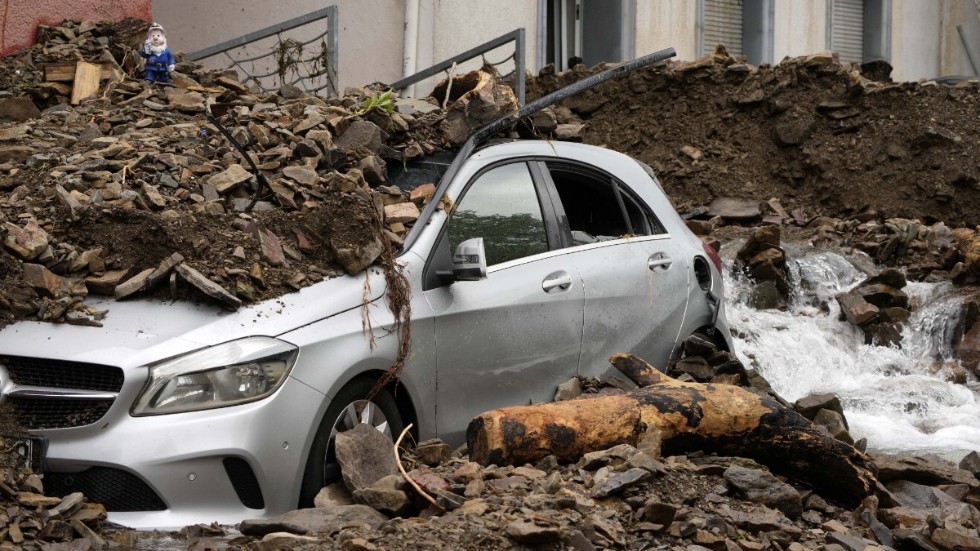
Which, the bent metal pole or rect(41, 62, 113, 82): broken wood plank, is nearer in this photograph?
the bent metal pole

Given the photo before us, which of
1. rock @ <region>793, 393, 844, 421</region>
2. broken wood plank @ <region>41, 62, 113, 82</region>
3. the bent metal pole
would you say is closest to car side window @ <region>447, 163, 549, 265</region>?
the bent metal pole

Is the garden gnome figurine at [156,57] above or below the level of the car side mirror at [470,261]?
above

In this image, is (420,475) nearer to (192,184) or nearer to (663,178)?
(192,184)

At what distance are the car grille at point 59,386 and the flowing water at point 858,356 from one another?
6.50 m

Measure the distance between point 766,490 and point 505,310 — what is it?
147cm

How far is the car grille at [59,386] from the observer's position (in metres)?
4.72

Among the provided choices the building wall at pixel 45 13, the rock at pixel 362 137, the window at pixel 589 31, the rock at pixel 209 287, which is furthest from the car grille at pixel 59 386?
the window at pixel 589 31

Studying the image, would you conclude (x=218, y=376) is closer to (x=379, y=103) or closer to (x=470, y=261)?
(x=470, y=261)

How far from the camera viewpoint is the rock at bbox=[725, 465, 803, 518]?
5348mm

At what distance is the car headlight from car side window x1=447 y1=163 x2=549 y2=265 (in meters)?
1.33

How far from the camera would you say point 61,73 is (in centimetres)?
835

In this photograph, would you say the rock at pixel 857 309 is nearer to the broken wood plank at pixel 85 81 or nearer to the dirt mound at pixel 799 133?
the dirt mound at pixel 799 133

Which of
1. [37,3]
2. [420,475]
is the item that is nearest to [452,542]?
[420,475]

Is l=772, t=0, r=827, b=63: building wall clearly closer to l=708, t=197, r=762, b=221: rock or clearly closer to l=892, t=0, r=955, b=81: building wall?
l=892, t=0, r=955, b=81: building wall
